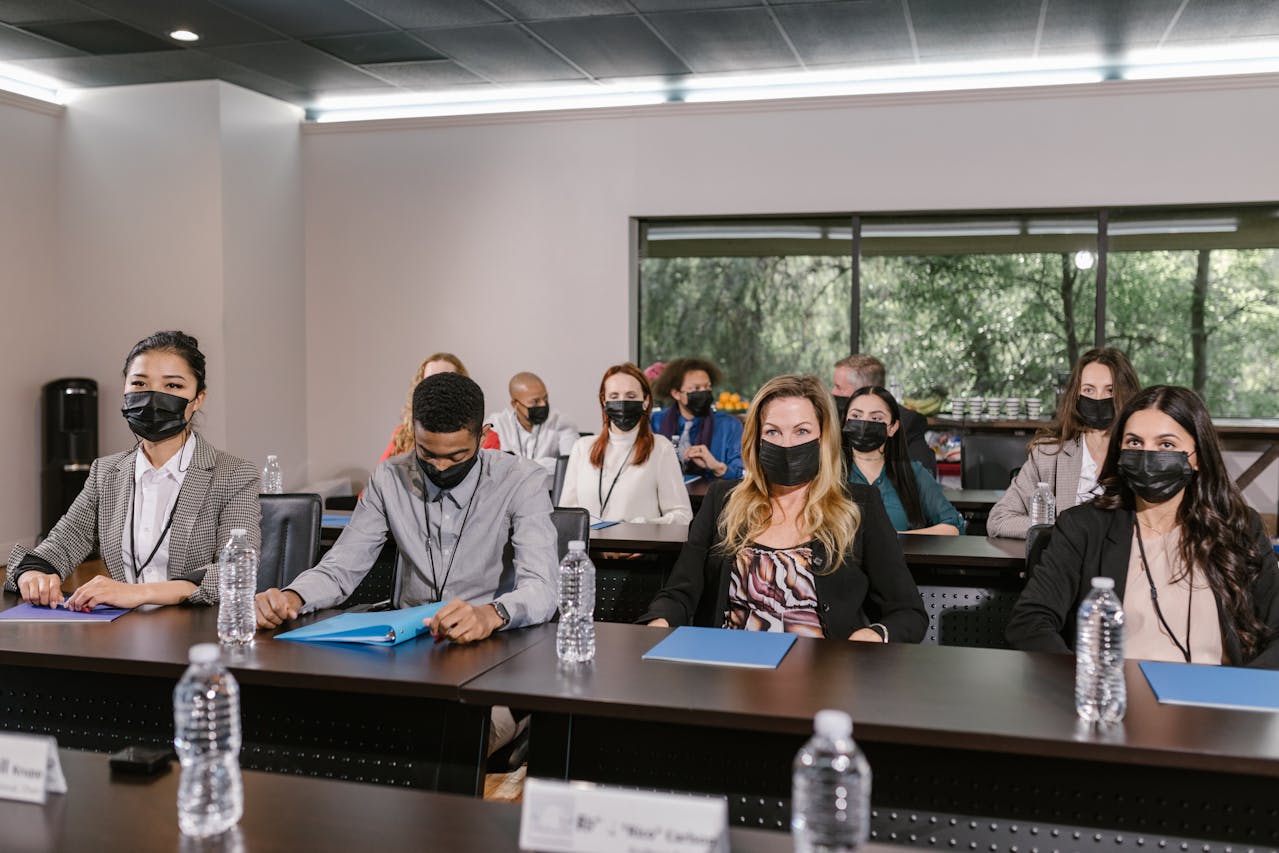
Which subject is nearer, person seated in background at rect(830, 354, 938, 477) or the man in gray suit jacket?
the man in gray suit jacket

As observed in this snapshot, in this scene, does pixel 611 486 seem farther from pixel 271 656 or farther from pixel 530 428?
pixel 271 656

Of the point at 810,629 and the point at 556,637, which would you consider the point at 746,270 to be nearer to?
the point at 810,629

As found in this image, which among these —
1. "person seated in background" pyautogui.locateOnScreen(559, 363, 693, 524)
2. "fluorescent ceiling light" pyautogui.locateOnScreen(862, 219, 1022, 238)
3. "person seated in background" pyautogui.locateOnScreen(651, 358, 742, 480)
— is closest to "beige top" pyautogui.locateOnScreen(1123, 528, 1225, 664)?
"person seated in background" pyautogui.locateOnScreen(559, 363, 693, 524)

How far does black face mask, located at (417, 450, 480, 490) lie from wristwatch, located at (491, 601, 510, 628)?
0.48 m

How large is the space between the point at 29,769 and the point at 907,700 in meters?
1.37

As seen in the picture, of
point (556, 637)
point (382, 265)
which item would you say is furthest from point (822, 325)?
point (556, 637)

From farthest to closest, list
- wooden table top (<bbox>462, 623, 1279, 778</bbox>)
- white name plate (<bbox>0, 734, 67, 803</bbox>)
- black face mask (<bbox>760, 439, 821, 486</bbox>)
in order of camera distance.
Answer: black face mask (<bbox>760, 439, 821, 486</bbox>)
wooden table top (<bbox>462, 623, 1279, 778</bbox>)
white name plate (<bbox>0, 734, 67, 803</bbox>)

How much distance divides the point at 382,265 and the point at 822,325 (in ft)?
10.8

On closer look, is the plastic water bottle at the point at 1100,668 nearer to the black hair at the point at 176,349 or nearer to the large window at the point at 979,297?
the black hair at the point at 176,349

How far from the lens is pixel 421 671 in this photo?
2.11 metres

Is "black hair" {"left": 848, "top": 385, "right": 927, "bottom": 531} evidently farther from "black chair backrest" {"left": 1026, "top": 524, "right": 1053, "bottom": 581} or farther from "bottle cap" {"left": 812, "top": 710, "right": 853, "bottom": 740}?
"bottle cap" {"left": 812, "top": 710, "right": 853, "bottom": 740}

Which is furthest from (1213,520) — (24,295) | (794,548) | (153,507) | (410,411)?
A: (24,295)

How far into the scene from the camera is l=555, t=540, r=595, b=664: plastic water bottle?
7.34 ft

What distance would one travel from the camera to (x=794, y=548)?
2.92m
